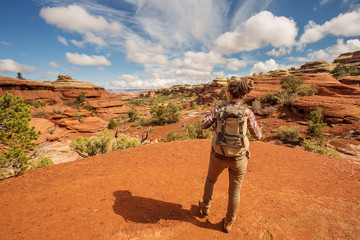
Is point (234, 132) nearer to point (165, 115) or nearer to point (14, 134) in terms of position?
point (14, 134)

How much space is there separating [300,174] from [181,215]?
11.1 ft

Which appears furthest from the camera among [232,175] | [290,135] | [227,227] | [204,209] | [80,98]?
[80,98]

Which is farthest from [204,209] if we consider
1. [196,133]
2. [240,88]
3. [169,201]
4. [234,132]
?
[196,133]

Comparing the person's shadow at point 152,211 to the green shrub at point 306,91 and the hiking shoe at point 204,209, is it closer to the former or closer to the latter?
the hiking shoe at point 204,209

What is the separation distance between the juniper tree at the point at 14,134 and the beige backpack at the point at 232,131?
4435 millimetres

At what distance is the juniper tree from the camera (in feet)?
11.1

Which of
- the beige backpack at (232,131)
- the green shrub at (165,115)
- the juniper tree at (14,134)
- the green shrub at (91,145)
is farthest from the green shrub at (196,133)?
the green shrub at (165,115)

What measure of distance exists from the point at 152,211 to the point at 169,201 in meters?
0.37

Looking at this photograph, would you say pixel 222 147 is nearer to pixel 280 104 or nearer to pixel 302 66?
pixel 280 104

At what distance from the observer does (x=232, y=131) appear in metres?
1.73

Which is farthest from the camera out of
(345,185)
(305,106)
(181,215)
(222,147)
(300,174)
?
(305,106)

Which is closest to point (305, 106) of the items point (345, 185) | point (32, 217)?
point (345, 185)

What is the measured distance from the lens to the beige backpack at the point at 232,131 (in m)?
1.70

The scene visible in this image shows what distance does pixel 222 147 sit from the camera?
1.75 meters
